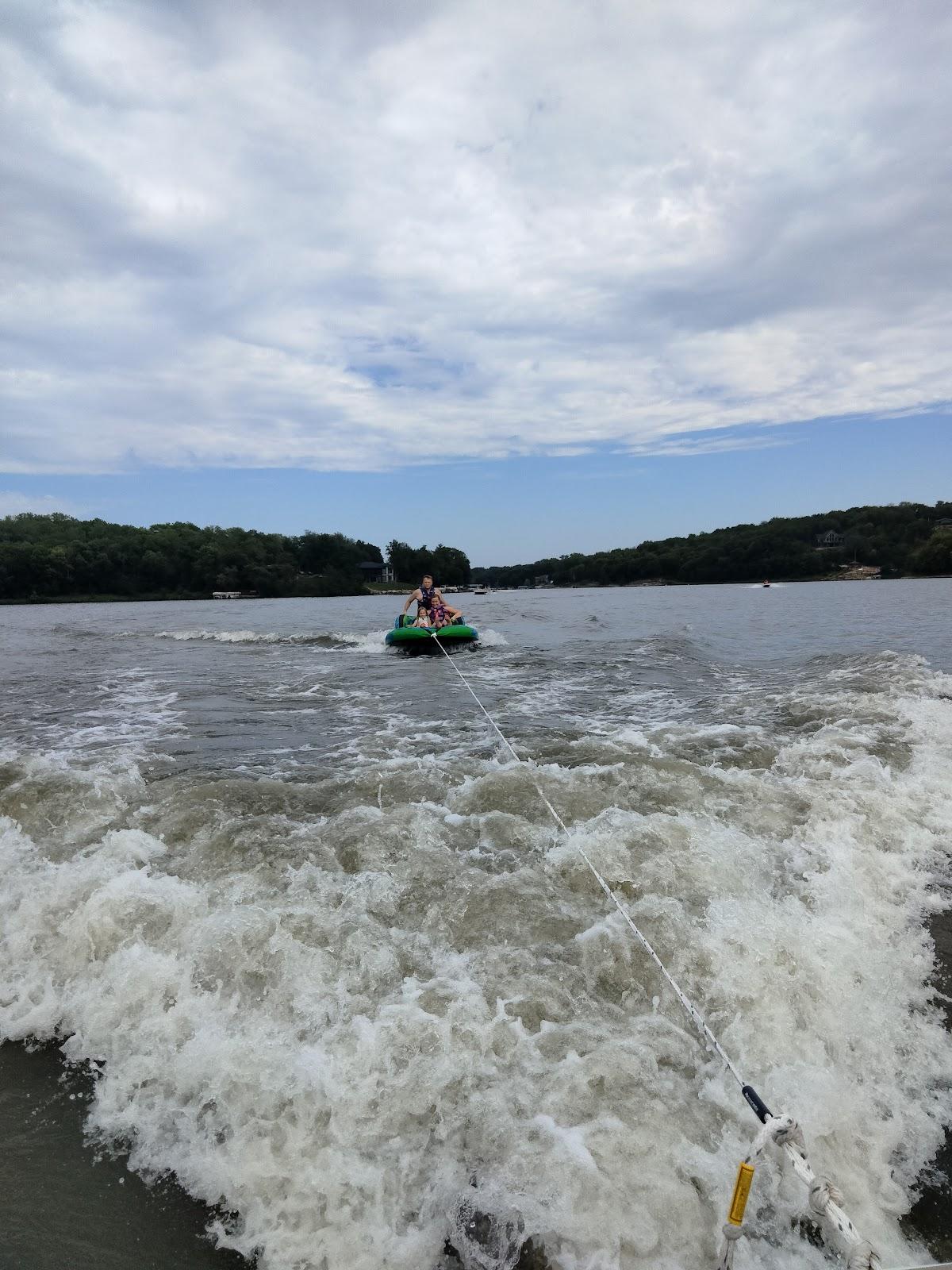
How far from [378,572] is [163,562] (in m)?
43.6

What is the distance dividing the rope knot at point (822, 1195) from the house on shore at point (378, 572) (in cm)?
12504

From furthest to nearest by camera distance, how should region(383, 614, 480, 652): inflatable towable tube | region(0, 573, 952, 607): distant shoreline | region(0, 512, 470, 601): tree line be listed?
region(0, 512, 470, 601): tree line, region(0, 573, 952, 607): distant shoreline, region(383, 614, 480, 652): inflatable towable tube

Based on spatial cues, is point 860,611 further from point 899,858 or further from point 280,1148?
point 280,1148

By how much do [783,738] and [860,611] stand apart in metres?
26.7

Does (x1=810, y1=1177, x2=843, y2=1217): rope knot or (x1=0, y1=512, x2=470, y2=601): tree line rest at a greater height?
(x1=0, y1=512, x2=470, y2=601): tree line

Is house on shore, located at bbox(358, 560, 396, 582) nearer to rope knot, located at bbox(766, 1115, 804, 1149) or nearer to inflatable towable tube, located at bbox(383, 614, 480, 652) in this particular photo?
inflatable towable tube, located at bbox(383, 614, 480, 652)

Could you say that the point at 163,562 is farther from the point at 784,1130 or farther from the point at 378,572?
the point at 784,1130

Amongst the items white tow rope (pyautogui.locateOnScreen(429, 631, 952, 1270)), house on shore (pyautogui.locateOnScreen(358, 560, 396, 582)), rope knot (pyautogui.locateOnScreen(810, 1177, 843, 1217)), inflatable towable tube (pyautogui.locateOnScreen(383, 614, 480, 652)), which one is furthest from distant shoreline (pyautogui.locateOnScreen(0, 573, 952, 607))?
rope knot (pyautogui.locateOnScreen(810, 1177, 843, 1217))

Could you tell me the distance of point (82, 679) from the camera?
14047 millimetres

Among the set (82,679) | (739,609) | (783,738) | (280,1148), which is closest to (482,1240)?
(280,1148)

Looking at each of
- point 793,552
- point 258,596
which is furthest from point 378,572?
point 793,552

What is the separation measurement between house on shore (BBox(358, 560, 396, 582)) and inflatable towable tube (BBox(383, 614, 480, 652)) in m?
109

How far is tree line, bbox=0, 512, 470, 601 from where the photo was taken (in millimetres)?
85750

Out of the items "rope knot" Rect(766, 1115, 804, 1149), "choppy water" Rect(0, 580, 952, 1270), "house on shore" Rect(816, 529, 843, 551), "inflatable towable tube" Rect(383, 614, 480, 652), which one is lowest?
"choppy water" Rect(0, 580, 952, 1270)
